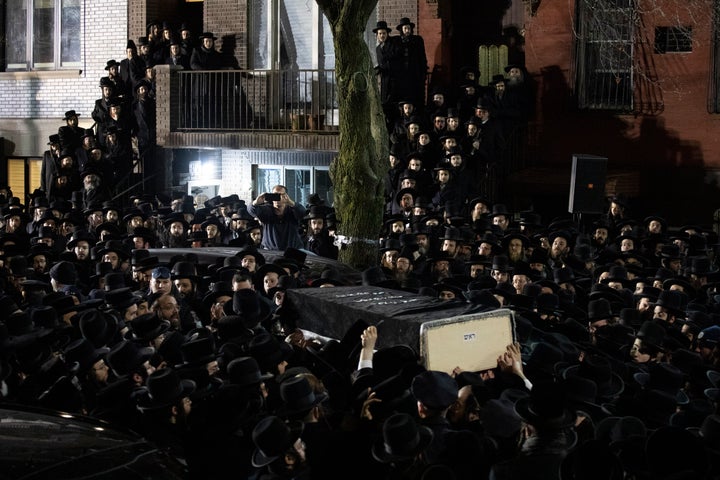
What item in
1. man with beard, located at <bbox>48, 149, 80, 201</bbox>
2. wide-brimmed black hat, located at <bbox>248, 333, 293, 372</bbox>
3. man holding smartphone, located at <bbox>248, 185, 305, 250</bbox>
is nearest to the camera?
wide-brimmed black hat, located at <bbox>248, 333, 293, 372</bbox>

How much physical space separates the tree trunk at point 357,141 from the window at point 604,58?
693 cm

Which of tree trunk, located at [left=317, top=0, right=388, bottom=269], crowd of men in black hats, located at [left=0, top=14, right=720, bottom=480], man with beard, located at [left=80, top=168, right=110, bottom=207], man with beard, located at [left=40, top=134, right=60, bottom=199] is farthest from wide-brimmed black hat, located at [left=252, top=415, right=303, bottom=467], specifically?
man with beard, located at [left=40, top=134, right=60, bottom=199]

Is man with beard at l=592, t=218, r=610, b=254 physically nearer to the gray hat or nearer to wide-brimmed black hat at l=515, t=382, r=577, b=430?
the gray hat

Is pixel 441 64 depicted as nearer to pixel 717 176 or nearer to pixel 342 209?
pixel 717 176

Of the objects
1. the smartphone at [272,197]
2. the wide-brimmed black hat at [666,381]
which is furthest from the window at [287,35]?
the wide-brimmed black hat at [666,381]

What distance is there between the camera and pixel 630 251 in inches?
534

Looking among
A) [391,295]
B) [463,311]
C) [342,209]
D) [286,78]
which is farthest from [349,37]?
[286,78]

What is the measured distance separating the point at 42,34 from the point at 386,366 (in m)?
20.3

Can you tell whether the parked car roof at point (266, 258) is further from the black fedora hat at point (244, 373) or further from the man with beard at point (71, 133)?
the man with beard at point (71, 133)

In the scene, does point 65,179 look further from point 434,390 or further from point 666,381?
point 434,390

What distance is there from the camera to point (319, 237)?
1530cm

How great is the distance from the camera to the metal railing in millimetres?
21109

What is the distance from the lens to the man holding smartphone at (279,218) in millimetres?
15008

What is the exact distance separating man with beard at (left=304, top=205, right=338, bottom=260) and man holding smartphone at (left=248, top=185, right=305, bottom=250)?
271 mm
